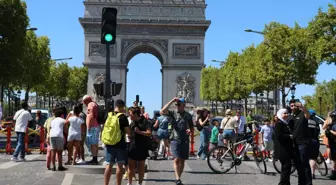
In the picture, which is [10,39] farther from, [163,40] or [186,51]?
[186,51]

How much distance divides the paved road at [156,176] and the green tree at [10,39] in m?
17.4

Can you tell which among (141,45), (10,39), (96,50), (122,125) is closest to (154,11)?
(141,45)

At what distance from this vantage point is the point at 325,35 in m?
34.3

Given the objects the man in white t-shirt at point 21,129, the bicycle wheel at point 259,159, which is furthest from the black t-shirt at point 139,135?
the man in white t-shirt at point 21,129

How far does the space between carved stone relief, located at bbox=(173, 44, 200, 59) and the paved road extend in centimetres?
4832

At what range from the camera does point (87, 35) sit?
6631 cm

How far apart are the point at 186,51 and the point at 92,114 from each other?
50.5 m

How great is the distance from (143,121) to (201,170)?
451 cm

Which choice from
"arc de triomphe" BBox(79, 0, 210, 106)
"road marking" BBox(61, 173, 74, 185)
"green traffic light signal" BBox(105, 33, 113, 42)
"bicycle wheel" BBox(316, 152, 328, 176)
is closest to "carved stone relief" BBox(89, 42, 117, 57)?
"arc de triomphe" BBox(79, 0, 210, 106)

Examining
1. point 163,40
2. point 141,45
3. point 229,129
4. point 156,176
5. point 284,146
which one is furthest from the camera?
point 141,45

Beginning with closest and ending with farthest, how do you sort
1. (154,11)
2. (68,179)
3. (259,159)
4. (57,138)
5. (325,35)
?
(68,179)
(57,138)
(259,159)
(325,35)
(154,11)

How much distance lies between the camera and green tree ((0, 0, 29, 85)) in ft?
113

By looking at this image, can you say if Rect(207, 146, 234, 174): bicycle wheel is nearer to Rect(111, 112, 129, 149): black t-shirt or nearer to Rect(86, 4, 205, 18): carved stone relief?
Rect(111, 112, 129, 149): black t-shirt

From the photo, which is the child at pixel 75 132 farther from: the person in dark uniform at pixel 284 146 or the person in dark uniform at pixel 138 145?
the person in dark uniform at pixel 284 146
